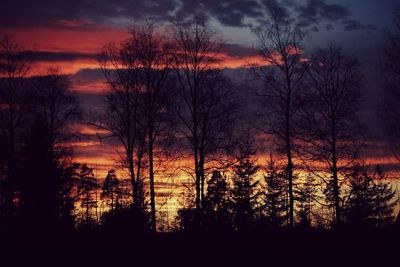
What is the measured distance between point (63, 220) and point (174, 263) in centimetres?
918

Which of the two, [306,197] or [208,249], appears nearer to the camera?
[208,249]

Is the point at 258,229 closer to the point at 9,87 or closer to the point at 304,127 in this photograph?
the point at 304,127

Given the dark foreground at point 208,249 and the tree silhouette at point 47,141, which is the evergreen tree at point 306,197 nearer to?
the dark foreground at point 208,249

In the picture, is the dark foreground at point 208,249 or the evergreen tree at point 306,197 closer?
the dark foreground at point 208,249

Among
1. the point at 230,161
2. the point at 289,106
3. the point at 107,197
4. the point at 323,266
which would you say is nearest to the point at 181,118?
the point at 230,161

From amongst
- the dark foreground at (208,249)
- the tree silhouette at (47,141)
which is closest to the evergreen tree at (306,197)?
the dark foreground at (208,249)

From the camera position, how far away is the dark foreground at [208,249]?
1966cm

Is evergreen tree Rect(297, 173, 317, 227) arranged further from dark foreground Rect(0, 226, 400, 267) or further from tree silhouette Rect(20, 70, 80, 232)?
tree silhouette Rect(20, 70, 80, 232)

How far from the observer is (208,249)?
22250 millimetres

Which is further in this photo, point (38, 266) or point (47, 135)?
point (47, 135)

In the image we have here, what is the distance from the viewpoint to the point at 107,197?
78.1 m

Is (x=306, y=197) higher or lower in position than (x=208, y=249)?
higher

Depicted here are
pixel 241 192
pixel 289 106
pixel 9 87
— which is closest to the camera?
pixel 289 106

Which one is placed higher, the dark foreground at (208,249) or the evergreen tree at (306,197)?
the evergreen tree at (306,197)
